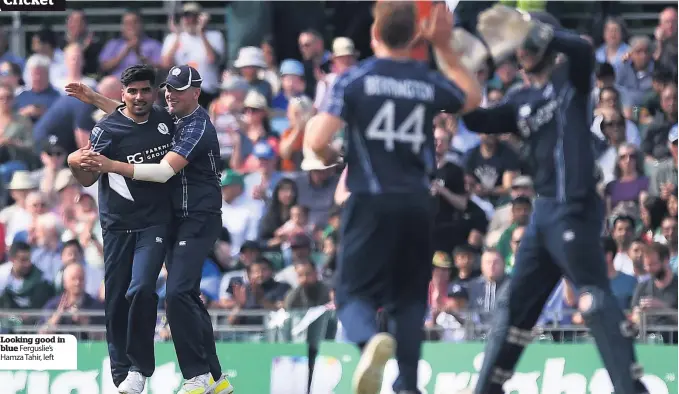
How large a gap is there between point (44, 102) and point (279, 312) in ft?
19.4

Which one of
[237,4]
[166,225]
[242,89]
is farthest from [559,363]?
[237,4]

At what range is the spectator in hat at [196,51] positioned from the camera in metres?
Result: 19.4

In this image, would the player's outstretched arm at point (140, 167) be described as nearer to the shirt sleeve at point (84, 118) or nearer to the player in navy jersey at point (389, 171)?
the player in navy jersey at point (389, 171)

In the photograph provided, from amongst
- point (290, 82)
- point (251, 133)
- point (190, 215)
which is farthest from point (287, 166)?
point (190, 215)

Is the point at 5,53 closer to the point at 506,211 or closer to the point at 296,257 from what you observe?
the point at 296,257

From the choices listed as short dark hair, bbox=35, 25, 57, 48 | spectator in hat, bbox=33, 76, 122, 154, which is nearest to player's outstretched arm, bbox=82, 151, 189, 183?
spectator in hat, bbox=33, 76, 122, 154

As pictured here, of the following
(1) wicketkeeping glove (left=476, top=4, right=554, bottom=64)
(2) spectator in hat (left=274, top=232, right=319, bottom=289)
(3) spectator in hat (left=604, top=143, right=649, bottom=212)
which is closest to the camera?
(1) wicketkeeping glove (left=476, top=4, right=554, bottom=64)

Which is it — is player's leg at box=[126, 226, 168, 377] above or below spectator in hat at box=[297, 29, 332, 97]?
below

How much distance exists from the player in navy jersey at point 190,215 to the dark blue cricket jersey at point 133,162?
0.09 m

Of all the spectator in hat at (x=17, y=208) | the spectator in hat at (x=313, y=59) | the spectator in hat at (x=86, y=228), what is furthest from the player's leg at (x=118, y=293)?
the spectator in hat at (x=313, y=59)

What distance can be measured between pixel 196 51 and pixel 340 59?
7.15 feet

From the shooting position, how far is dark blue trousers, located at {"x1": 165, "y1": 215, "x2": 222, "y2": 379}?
1180cm

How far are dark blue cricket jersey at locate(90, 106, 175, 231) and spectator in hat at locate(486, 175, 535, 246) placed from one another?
5.04 m

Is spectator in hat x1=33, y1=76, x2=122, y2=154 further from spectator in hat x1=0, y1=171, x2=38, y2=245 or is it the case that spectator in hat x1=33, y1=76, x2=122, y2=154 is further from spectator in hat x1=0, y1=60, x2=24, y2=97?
spectator in hat x1=0, y1=60, x2=24, y2=97
